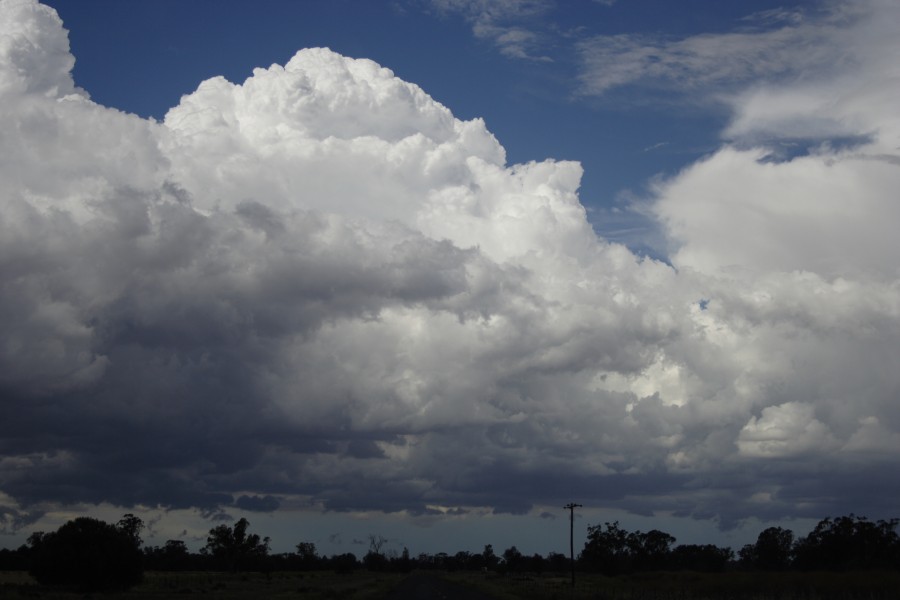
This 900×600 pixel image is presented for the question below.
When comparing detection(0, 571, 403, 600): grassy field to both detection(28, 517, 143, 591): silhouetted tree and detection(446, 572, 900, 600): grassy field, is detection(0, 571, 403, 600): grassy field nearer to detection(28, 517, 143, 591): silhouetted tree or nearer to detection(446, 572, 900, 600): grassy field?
detection(28, 517, 143, 591): silhouetted tree

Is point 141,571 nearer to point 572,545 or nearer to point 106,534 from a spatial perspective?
point 106,534

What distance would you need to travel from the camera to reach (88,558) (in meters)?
86.3

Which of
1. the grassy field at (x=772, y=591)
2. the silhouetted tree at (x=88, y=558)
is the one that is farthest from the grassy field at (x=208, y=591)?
the grassy field at (x=772, y=591)

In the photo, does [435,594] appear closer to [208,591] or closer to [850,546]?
[208,591]

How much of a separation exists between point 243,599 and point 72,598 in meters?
13.4

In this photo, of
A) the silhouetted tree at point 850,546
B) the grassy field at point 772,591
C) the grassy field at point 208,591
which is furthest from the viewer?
the silhouetted tree at point 850,546

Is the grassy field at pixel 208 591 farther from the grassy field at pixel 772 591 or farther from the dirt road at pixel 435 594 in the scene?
the grassy field at pixel 772 591

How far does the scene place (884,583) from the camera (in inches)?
3342

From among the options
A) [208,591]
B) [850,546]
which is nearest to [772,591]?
[208,591]

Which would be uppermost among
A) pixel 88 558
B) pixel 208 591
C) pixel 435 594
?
pixel 88 558

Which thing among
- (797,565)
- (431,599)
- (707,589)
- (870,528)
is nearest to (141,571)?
(431,599)

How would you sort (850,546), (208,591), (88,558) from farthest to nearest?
(850,546), (208,591), (88,558)

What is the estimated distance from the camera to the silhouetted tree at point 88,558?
283ft

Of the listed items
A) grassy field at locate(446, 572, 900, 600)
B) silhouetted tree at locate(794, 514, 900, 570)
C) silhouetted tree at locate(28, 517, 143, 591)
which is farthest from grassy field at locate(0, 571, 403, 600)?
silhouetted tree at locate(794, 514, 900, 570)
